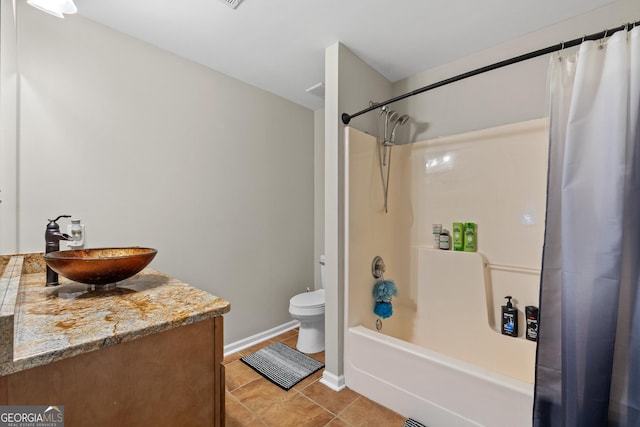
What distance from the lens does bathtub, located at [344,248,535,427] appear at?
133 cm

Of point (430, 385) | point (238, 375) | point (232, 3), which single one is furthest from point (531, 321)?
point (232, 3)

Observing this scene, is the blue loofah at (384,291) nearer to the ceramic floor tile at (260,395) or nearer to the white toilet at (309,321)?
the white toilet at (309,321)

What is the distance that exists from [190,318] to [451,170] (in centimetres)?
206

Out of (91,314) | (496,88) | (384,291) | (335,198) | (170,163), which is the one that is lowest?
(384,291)

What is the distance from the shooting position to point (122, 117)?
177cm

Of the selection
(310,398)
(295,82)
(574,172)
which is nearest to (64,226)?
(310,398)

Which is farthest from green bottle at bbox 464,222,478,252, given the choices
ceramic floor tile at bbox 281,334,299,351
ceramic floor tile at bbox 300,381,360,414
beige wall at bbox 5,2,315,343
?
ceramic floor tile at bbox 281,334,299,351

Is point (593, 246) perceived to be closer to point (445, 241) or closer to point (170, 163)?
point (445, 241)

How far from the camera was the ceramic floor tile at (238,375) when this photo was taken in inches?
75.4

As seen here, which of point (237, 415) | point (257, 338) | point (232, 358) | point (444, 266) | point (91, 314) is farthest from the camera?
point (257, 338)

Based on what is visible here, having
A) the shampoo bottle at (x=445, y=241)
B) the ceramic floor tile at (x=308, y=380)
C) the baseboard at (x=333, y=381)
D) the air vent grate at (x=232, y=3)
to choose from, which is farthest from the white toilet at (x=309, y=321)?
the air vent grate at (x=232, y=3)

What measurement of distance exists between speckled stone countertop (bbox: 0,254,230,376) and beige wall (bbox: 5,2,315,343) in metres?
0.63

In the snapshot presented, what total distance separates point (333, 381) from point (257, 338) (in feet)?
3.03

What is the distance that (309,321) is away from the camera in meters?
2.33
